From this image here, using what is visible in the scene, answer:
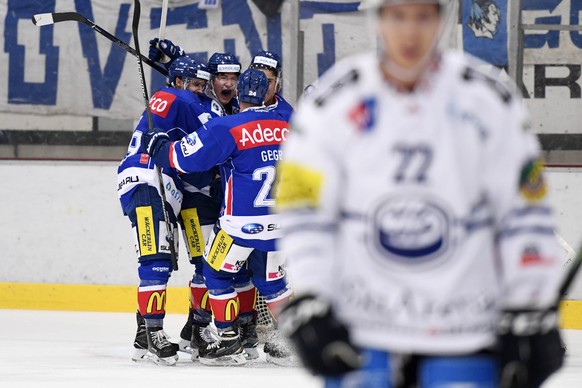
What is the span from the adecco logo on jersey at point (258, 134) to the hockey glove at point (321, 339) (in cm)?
340

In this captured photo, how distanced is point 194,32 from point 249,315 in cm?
278

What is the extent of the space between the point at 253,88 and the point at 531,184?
344cm

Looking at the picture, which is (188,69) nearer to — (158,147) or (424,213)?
(158,147)

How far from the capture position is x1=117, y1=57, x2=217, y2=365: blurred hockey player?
5711 millimetres

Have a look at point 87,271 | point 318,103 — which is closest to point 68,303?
point 87,271

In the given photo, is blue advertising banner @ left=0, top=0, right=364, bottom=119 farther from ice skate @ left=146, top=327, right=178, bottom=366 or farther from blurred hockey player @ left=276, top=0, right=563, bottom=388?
blurred hockey player @ left=276, top=0, right=563, bottom=388

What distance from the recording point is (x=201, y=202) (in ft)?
20.1

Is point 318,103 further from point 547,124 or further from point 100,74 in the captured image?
point 100,74

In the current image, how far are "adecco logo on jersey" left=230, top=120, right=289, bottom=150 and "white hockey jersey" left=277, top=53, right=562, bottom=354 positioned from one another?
332cm

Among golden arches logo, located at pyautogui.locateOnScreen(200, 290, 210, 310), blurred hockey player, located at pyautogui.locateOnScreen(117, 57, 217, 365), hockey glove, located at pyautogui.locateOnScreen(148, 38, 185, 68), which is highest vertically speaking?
hockey glove, located at pyautogui.locateOnScreen(148, 38, 185, 68)

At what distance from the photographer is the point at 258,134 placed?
541cm

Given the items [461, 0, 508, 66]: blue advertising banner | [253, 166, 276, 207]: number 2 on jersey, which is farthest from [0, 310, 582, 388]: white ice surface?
[461, 0, 508, 66]: blue advertising banner

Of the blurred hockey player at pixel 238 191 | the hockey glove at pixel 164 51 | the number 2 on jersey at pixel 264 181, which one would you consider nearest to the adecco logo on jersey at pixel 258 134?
the blurred hockey player at pixel 238 191

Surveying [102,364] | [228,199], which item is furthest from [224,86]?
[102,364]
